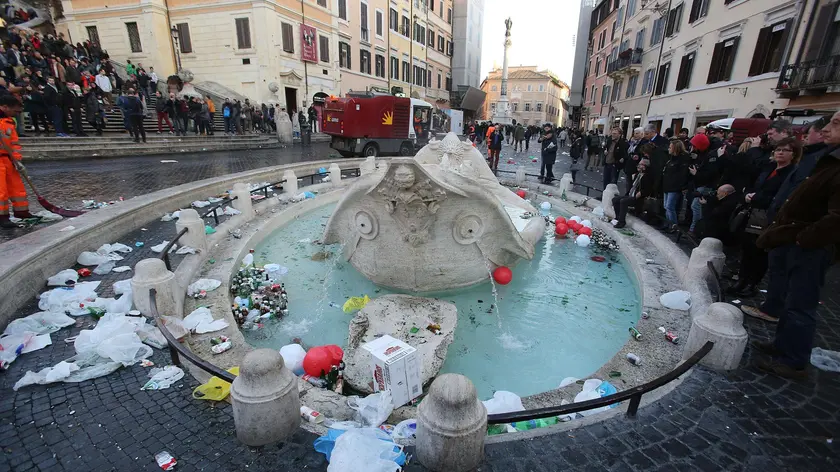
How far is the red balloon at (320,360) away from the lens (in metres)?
3.44

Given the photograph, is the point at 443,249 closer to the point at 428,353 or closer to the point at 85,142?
the point at 428,353

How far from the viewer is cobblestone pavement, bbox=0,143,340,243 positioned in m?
7.55

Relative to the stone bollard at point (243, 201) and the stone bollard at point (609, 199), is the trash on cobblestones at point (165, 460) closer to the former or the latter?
the stone bollard at point (243, 201)

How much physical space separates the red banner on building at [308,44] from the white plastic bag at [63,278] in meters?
23.6

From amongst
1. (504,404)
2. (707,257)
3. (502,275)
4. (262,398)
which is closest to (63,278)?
(262,398)

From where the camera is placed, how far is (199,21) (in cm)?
2289

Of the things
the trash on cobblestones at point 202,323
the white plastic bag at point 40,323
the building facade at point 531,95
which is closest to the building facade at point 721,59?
the trash on cobblestones at point 202,323

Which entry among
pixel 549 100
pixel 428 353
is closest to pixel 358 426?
pixel 428 353

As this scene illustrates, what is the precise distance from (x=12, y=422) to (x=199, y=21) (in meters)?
26.9

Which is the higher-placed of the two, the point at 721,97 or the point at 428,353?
the point at 721,97

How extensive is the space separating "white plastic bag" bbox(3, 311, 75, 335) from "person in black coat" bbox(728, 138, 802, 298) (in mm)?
7081

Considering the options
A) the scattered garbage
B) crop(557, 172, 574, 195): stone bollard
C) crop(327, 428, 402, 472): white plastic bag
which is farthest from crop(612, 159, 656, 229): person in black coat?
the scattered garbage

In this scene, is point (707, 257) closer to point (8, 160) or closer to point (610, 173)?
point (610, 173)

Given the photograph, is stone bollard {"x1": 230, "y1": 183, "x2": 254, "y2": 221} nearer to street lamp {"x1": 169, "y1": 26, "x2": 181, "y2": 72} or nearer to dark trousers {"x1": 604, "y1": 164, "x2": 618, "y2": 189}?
dark trousers {"x1": 604, "y1": 164, "x2": 618, "y2": 189}
